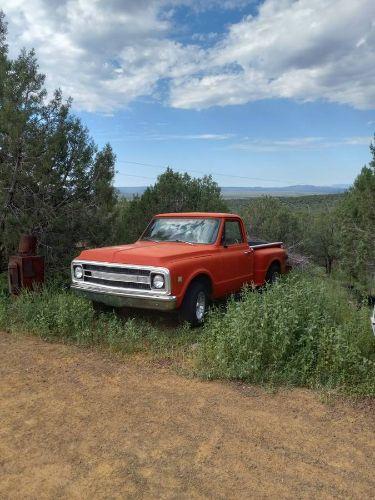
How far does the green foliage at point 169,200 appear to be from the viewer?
1209 cm

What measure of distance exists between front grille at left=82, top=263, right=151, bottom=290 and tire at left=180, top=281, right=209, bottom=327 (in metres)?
0.59

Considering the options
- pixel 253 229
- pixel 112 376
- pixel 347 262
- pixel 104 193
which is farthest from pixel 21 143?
pixel 347 262

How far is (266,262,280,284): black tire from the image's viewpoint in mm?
8609

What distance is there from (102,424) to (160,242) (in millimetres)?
3987

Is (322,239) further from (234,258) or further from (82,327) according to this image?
(82,327)

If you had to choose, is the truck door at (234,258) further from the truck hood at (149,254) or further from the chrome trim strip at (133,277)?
the chrome trim strip at (133,277)

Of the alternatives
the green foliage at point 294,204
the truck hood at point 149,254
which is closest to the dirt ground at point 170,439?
the truck hood at point 149,254

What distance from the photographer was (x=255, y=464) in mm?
3037

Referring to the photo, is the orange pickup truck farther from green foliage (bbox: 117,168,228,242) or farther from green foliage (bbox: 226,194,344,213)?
green foliage (bbox: 226,194,344,213)

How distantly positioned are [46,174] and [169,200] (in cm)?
479

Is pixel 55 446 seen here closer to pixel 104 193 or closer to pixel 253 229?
pixel 104 193

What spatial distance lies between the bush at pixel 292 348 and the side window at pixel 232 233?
2182 millimetres

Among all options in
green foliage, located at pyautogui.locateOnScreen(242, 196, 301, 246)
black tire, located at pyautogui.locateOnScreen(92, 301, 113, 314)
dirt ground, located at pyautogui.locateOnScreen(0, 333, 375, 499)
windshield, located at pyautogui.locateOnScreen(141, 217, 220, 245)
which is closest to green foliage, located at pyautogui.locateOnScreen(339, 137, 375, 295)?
green foliage, located at pyautogui.locateOnScreen(242, 196, 301, 246)

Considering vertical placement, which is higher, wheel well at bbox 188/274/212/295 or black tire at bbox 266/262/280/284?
wheel well at bbox 188/274/212/295
